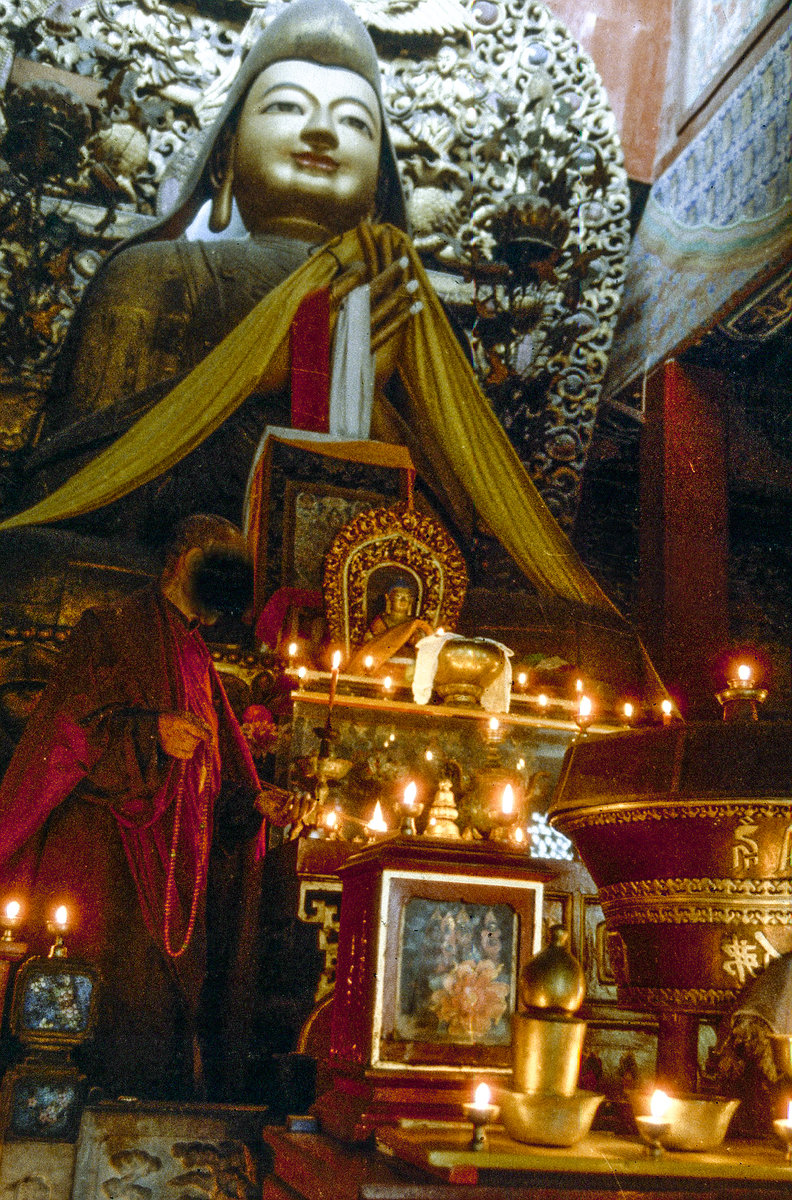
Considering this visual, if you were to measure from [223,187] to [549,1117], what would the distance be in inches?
211

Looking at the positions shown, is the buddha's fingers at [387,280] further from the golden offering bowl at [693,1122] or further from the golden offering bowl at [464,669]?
the golden offering bowl at [693,1122]

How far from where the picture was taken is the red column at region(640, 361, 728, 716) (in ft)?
16.2

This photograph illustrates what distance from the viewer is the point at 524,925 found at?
1831mm

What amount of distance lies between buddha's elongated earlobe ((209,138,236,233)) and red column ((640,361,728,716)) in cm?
238

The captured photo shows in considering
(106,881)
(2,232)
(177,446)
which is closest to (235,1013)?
(106,881)

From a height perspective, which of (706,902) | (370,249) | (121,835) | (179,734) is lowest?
(706,902)

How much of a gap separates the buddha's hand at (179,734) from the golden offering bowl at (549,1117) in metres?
1.54

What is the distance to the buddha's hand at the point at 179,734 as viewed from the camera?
280 cm

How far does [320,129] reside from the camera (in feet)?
18.8

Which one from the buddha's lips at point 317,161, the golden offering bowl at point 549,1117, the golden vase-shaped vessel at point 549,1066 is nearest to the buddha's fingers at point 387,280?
the buddha's lips at point 317,161

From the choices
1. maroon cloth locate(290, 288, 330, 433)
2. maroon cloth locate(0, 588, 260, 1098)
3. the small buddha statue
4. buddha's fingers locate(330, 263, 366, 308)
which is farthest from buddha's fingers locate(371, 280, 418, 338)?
maroon cloth locate(0, 588, 260, 1098)

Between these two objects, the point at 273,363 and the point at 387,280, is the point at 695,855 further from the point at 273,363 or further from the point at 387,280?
the point at 387,280

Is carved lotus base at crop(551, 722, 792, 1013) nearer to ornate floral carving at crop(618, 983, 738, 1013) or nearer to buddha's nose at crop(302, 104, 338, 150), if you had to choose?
ornate floral carving at crop(618, 983, 738, 1013)

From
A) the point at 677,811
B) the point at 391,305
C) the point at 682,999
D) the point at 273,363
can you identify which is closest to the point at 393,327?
the point at 391,305
